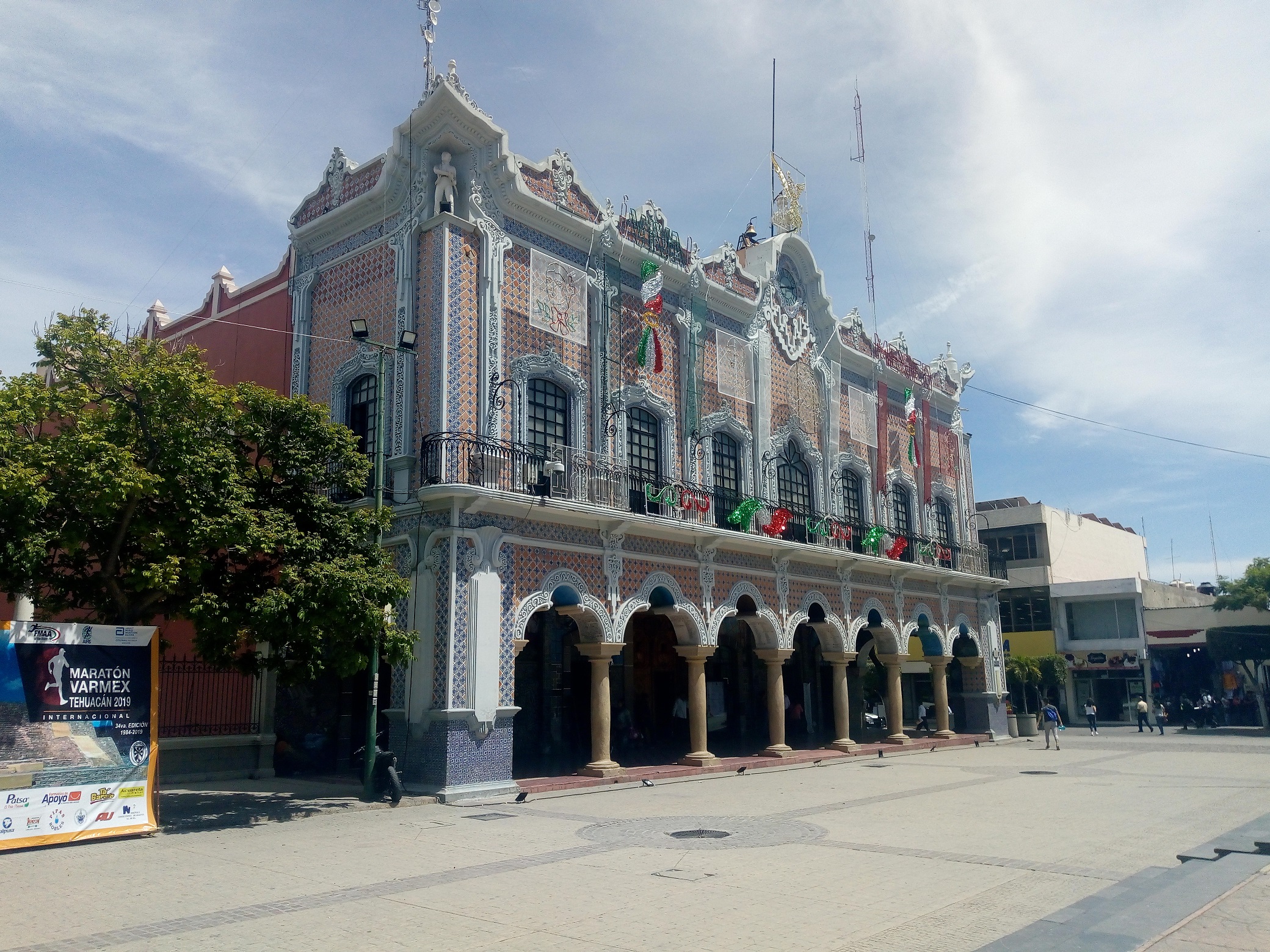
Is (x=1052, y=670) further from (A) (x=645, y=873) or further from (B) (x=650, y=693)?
(A) (x=645, y=873)

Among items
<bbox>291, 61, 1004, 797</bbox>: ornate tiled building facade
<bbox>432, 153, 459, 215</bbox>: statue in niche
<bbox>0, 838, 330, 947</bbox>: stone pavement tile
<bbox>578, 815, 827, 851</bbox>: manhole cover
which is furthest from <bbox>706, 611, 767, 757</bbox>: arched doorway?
<bbox>0, 838, 330, 947</bbox>: stone pavement tile

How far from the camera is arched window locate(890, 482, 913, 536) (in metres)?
29.9

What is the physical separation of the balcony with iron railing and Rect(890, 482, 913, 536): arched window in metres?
1.79

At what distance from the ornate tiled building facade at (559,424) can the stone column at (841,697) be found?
16cm

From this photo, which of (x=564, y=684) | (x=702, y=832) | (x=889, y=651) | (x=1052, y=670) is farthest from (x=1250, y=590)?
(x=702, y=832)

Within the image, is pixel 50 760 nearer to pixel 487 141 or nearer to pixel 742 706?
pixel 487 141

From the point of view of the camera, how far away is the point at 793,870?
1008 centimetres

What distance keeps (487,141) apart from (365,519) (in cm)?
779

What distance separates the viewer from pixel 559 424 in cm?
1969

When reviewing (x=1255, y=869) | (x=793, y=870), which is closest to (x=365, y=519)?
(x=793, y=870)

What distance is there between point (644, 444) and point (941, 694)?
564 inches

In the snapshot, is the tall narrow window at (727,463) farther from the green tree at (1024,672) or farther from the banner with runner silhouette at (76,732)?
the green tree at (1024,672)

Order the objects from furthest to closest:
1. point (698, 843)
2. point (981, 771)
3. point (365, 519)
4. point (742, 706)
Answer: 1. point (742, 706)
2. point (981, 771)
3. point (365, 519)
4. point (698, 843)

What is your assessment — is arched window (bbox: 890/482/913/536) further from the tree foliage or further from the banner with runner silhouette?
the banner with runner silhouette
